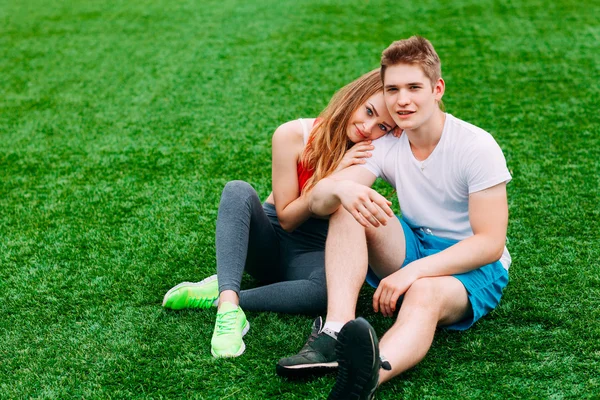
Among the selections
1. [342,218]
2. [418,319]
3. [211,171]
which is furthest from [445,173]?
[211,171]

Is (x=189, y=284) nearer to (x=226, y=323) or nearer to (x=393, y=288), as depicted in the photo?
(x=226, y=323)

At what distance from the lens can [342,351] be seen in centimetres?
178

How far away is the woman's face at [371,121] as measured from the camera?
2402mm

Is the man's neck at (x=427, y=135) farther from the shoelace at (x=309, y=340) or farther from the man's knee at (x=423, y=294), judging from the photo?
the shoelace at (x=309, y=340)

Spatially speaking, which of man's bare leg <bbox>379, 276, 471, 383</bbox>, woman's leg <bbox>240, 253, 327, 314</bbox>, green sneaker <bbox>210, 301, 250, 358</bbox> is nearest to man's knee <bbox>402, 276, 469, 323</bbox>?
man's bare leg <bbox>379, 276, 471, 383</bbox>

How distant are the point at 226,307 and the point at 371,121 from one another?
0.81 m

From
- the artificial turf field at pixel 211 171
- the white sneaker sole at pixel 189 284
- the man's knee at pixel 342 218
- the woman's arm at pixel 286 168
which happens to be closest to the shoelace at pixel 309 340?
the artificial turf field at pixel 211 171

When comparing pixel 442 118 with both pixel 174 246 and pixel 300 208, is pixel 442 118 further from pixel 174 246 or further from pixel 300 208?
pixel 174 246

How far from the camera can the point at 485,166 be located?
212 cm

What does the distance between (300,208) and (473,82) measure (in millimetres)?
3249

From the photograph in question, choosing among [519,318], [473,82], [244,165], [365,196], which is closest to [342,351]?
[365,196]

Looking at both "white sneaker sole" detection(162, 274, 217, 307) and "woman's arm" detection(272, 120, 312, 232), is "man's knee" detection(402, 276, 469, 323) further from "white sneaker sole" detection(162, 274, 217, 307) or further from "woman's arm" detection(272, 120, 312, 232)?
"white sneaker sole" detection(162, 274, 217, 307)

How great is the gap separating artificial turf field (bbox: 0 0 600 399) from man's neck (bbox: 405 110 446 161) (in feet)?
1.97

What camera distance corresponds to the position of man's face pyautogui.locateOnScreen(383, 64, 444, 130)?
220cm
